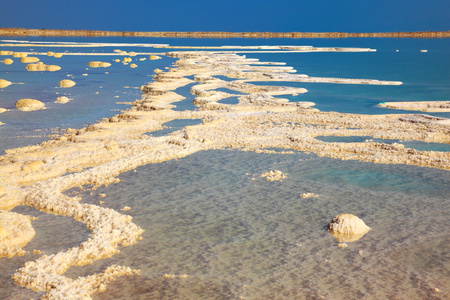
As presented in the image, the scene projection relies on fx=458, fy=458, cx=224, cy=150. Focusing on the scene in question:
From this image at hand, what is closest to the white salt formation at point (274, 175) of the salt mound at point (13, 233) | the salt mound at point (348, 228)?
the salt mound at point (348, 228)

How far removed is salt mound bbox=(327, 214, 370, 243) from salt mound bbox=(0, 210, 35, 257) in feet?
9.41

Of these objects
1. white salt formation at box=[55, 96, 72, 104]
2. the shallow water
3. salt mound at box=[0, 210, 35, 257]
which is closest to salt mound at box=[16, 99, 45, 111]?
A: white salt formation at box=[55, 96, 72, 104]

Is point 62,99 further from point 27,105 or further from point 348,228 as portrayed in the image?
point 348,228

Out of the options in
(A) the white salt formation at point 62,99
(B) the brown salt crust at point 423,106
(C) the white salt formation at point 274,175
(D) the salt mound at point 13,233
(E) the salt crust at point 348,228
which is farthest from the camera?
(A) the white salt formation at point 62,99

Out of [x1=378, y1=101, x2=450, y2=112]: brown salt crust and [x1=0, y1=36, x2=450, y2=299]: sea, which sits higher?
[x1=378, y1=101, x2=450, y2=112]: brown salt crust

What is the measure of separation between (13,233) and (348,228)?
10.4 ft

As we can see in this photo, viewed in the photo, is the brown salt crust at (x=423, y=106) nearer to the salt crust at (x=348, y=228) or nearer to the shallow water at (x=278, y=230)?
the shallow water at (x=278, y=230)

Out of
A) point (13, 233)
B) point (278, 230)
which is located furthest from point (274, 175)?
point (13, 233)

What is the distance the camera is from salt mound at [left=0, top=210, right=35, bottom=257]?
4.01m

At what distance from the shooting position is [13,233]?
14.0 ft

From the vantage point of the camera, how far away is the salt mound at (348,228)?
4.40m

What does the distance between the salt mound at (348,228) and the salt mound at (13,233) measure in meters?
2.87

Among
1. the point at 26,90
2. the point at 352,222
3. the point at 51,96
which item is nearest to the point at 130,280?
the point at 352,222

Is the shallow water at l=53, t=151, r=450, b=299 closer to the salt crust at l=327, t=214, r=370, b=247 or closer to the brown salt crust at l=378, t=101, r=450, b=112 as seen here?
the salt crust at l=327, t=214, r=370, b=247
